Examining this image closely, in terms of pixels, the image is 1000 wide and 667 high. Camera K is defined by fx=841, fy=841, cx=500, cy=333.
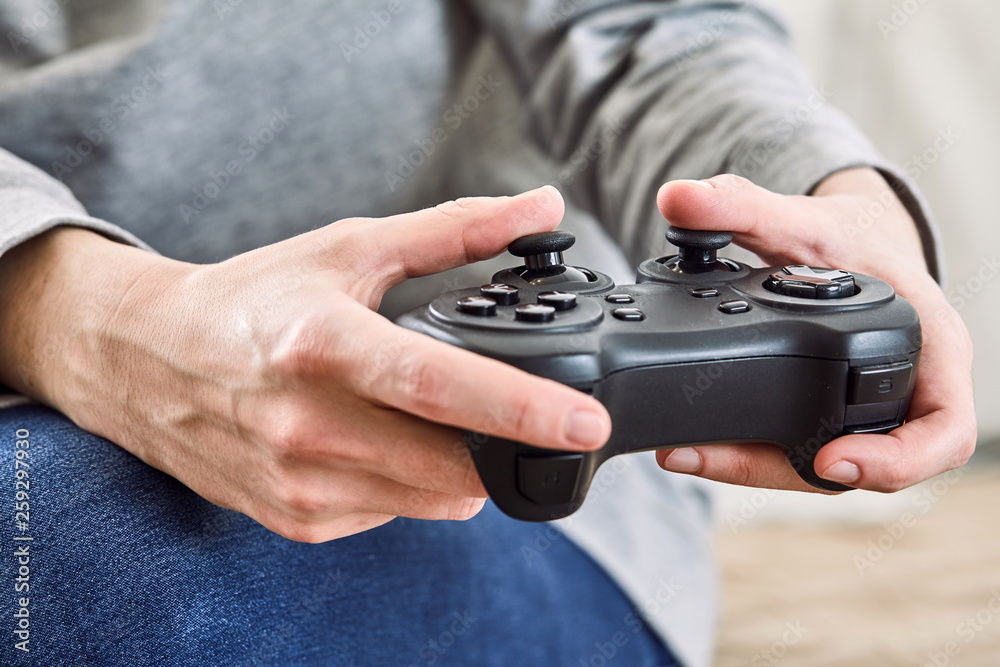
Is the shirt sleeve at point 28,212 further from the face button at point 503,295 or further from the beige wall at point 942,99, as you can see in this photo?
the beige wall at point 942,99

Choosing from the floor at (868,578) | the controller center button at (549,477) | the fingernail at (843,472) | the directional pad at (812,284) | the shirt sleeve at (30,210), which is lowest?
the floor at (868,578)

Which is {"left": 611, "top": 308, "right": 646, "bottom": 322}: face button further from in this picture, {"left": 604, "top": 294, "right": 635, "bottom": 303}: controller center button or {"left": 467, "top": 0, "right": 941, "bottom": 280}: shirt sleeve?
{"left": 467, "top": 0, "right": 941, "bottom": 280}: shirt sleeve

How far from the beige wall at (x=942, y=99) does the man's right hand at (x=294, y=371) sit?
1177 mm

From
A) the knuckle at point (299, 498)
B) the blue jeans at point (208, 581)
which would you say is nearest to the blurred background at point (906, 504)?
the blue jeans at point (208, 581)

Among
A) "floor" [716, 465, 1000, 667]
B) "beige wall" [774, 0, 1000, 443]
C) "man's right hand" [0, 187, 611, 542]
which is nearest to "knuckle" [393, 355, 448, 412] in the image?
"man's right hand" [0, 187, 611, 542]

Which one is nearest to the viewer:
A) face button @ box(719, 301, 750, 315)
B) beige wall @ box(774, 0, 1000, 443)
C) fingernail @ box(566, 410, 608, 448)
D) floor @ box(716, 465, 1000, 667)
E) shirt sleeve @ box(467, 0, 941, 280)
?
fingernail @ box(566, 410, 608, 448)

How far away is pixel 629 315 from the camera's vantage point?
1.27ft

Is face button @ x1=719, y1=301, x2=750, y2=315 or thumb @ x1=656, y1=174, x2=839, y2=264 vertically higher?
thumb @ x1=656, y1=174, x2=839, y2=264

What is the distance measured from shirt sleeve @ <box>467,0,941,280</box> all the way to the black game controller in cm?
17

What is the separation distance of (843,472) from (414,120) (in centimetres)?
55

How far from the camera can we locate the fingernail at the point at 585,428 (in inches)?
11.8

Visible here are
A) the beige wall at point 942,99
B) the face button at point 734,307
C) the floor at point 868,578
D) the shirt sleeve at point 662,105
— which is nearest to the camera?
the face button at point 734,307

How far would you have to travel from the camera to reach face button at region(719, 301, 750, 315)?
403mm

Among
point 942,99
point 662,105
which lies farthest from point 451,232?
point 942,99
